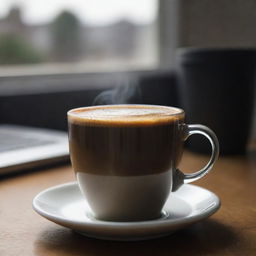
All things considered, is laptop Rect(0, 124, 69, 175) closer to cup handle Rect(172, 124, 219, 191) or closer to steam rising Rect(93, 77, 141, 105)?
steam rising Rect(93, 77, 141, 105)

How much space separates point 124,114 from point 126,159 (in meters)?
0.07

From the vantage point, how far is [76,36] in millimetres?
1435

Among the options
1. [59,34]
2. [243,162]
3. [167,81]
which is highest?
[59,34]

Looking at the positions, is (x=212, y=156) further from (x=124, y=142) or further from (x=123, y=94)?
(x=123, y=94)

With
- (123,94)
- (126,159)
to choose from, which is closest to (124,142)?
(126,159)

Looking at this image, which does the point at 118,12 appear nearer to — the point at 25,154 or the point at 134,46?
the point at 134,46

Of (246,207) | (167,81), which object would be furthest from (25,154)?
(167,81)

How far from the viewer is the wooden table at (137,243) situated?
0.49 metres

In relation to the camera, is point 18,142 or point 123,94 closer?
point 18,142

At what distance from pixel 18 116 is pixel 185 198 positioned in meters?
0.63

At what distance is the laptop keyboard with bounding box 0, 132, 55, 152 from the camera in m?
0.89

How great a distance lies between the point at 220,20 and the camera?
1419 millimetres

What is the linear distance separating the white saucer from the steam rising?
12.5 inches

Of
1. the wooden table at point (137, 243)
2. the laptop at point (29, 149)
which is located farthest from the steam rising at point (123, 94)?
the wooden table at point (137, 243)
